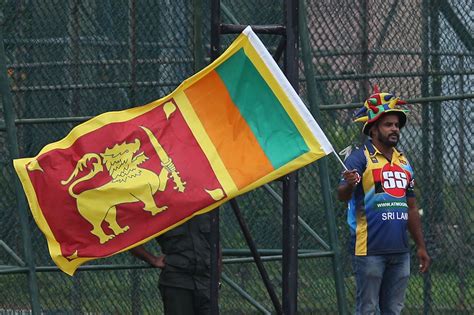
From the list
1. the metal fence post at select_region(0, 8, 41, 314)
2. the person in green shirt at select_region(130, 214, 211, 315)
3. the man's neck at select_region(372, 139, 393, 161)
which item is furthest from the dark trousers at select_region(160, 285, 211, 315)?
the man's neck at select_region(372, 139, 393, 161)

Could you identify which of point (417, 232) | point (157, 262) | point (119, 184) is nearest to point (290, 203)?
point (119, 184)

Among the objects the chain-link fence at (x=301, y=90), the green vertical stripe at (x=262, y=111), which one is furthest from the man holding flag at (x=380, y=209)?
the green vertical stripe at (x=262, y=111)

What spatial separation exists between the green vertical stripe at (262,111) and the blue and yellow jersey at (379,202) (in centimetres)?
167

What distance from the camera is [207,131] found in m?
7.48

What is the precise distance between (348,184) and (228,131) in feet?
4.90

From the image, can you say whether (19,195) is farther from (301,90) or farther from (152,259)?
(301,90)

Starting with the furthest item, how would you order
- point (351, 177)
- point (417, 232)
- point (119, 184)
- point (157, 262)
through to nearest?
1. point (417, 232)
2. point (157, 262)
3. point (351, 177)
4. point (119, 184)

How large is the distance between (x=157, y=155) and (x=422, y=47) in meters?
3.11

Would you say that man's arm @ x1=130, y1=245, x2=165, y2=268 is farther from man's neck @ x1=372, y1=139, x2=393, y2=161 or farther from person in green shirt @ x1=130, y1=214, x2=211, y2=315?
man's neck @ x1=372, y1=139, x2=393, y2=161

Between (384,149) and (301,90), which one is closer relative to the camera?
(384,149)

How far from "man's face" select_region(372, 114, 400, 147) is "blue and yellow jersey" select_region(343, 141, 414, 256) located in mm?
94

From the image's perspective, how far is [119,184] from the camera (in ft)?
25.2

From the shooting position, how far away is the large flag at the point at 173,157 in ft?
23.9

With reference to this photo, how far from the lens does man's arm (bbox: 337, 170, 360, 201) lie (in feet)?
27.7
